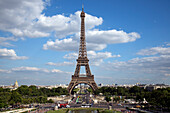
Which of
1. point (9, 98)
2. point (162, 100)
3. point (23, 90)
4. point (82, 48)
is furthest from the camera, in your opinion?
point (82, 48)

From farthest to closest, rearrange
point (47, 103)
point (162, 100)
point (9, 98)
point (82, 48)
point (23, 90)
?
point (82, 48)
point (23, 90)
point (47, 103)
point (9, 98)
point (162, 100)

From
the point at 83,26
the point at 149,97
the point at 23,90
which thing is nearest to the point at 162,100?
the point at 149,97

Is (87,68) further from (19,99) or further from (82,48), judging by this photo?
(19,99)

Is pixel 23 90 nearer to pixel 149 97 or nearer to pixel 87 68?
pixel 87 68

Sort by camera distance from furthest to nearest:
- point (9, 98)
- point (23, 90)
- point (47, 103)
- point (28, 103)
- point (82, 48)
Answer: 1. point (82, 48)
2. point (23, 90)
3. point (47, 103)
4. point (28, 103)
5. point (9, 98)

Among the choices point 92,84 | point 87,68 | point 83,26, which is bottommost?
point 92,84

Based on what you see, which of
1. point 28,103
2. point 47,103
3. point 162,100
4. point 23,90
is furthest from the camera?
point 23,90

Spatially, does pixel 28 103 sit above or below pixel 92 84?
below

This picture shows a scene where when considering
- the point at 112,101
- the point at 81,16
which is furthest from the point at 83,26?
the point at 112,101

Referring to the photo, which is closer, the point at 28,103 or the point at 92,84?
the point at 28,103
